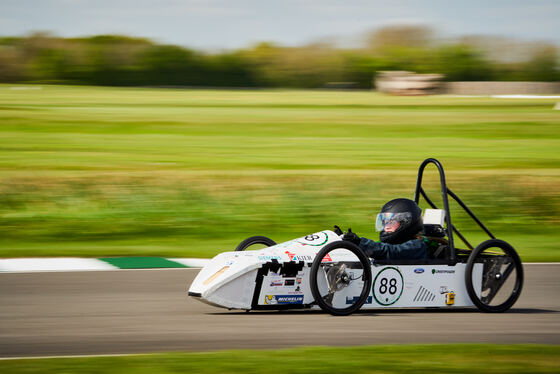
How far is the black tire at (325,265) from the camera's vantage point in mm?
6672

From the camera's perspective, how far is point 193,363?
17.3ft

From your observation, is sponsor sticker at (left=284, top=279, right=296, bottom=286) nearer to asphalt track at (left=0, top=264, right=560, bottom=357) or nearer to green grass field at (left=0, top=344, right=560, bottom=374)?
asphalt track at (left=0, top=264, right=560, bottom=357)

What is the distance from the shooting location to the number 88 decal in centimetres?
709

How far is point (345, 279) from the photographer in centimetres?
689

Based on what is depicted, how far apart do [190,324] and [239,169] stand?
51.3ft

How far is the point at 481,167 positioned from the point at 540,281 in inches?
578

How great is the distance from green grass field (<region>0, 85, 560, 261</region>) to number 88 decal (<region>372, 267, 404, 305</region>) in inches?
188

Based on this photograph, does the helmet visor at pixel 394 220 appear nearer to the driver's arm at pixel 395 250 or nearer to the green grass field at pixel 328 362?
the driver's arm at pixel 395 250

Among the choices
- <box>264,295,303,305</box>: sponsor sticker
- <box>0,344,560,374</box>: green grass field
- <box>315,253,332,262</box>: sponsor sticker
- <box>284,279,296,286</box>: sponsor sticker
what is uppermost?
<box>315,253,332,262</box>: sponsor sticker

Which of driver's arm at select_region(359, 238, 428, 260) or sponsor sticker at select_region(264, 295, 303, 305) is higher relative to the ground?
driver's arm at select_region(359, 238, 428, 260)

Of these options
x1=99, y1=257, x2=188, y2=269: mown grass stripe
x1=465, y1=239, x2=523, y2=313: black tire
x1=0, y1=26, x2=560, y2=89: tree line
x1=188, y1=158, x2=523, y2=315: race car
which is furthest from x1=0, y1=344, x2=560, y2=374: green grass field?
x1=0, y1=26, x2=560, y2=89: tree line

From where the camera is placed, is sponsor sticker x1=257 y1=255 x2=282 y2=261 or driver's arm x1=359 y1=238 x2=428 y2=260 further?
driver's arm x1=359 y1=238 x2=428 y2=260

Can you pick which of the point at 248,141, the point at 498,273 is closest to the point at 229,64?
the point at 248,141

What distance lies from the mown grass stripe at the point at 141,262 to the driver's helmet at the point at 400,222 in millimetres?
3696
